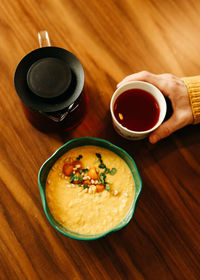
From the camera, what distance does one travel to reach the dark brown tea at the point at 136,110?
42.6 inches

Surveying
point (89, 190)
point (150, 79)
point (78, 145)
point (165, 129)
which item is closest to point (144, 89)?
point (150, 79)

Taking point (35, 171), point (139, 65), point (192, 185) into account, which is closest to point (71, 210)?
point (35, 171)

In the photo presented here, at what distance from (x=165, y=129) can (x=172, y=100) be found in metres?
0.15

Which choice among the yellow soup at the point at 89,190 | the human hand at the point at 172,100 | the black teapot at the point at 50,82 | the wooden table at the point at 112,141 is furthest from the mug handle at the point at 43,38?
the yellow soup at the point at 89,190

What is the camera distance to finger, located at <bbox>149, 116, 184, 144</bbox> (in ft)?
3.60

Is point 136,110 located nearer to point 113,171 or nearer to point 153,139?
point 153,139

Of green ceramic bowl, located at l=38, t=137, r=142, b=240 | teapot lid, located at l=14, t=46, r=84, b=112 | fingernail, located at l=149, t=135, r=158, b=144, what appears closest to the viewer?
teapot lid, located at l=14, t=46, r=84, b=112

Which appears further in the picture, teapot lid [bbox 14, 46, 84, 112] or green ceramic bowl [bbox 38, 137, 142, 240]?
green ceramic bowl [bbox 38, 137, 142, 240]

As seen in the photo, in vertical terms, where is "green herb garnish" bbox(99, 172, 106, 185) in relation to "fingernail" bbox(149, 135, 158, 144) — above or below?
above

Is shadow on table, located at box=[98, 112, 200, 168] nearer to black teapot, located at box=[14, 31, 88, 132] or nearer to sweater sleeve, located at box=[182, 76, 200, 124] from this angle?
sweater sleeve, located at box=[182, 76, 200, 124]

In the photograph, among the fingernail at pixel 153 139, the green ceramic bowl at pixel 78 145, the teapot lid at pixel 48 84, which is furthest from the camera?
the fingernail at pixel 153 139

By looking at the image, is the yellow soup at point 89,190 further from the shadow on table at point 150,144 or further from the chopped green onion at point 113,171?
the shadow on table at point 150,144

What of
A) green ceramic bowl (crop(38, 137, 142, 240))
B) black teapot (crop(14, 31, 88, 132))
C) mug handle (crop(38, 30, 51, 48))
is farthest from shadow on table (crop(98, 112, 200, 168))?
mug handle (crop(38, 30, 51, 48))

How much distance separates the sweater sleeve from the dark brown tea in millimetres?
190
